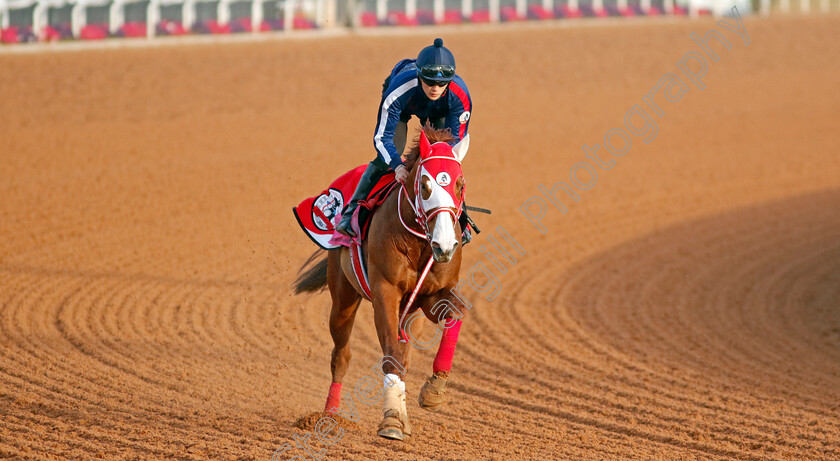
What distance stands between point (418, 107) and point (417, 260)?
3.74 ft

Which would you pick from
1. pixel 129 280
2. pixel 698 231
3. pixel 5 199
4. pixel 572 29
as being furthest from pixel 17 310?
pixel 572 29

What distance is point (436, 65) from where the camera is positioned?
→ 557cm

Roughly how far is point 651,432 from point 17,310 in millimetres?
6549

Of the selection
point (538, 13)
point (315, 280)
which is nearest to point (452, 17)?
point (538, 13)

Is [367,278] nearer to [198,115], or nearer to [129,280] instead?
[129,280]

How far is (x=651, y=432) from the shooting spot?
6.45m

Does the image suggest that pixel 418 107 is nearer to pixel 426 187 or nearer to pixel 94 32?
pixel 426 187

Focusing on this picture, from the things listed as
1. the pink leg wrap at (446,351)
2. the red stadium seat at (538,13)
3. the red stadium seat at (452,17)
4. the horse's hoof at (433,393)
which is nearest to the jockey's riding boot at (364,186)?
the pink leg wrap at (446,351)

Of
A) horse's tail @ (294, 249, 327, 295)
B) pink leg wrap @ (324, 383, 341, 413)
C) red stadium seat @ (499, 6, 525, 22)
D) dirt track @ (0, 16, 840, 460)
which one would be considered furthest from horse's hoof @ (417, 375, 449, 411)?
red stadium seat @ (499, 6, 525, 22)

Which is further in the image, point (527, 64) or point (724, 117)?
point (527, 64)

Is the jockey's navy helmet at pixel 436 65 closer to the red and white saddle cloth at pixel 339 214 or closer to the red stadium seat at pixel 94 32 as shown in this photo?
the red and white saddle cloth at pixel 339 214

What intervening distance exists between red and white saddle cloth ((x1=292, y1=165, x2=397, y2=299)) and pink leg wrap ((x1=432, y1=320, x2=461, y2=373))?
610mm

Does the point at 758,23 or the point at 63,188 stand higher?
the point at 758,23

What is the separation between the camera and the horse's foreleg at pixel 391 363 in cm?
551
